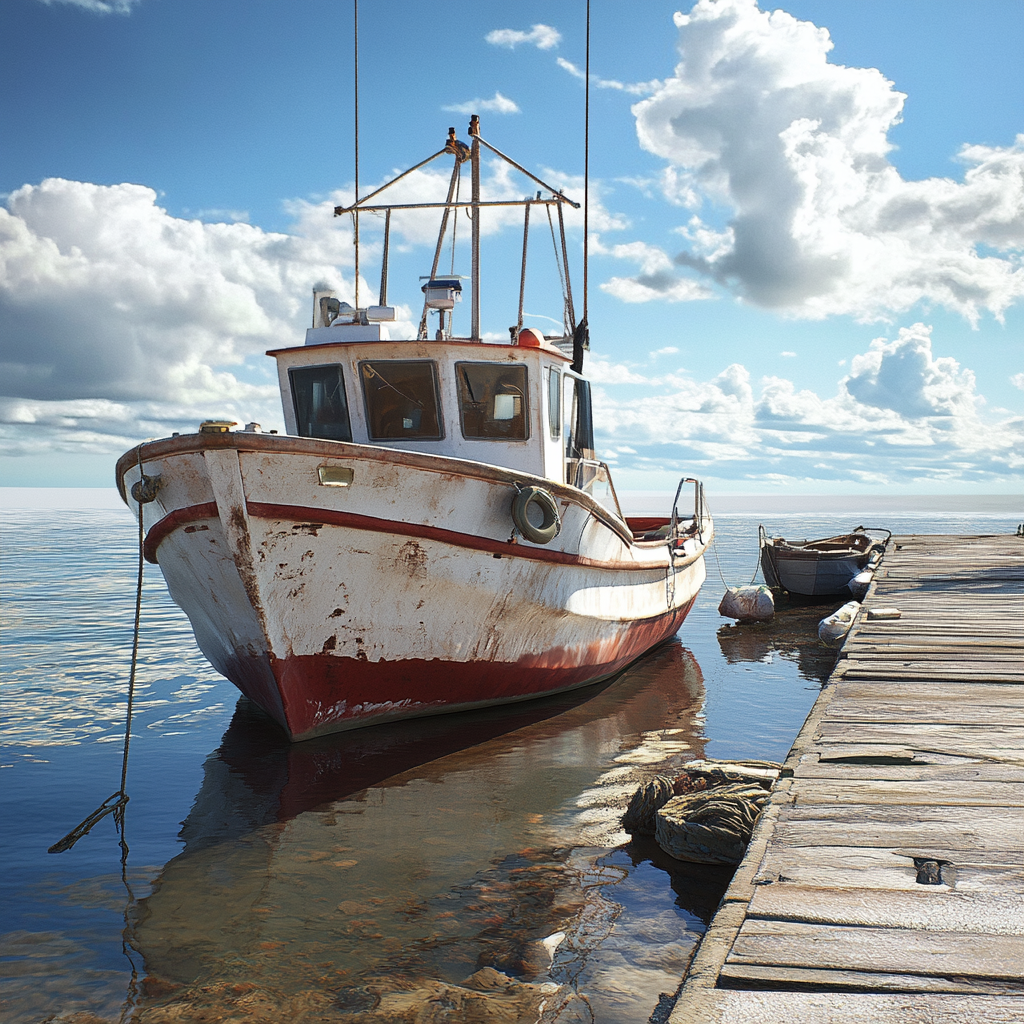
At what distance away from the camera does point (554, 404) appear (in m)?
8.49

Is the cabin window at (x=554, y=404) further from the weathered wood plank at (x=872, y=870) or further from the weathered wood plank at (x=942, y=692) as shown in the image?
the weathered wood plank at (x=872, y=870)

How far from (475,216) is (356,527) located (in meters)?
4.90

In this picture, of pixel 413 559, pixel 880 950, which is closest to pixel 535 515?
pixel 413 559

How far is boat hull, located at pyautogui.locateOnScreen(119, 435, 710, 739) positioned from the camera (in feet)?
19.7

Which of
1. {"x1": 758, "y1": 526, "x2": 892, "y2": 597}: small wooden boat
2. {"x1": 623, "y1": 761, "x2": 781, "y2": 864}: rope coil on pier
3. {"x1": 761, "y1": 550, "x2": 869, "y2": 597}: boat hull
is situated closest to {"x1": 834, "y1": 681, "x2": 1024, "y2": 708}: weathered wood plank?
{"x1": 623, "y1": 761, "x2": 781, "y2": 864}: rope coil on pier

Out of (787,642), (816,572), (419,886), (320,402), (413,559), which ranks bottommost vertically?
(787,642)

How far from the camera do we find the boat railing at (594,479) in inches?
364

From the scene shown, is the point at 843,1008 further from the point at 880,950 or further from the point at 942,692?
the point at 942,692

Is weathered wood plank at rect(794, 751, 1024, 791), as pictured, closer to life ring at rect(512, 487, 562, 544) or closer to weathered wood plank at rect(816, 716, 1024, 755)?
weathered wood plank at rect(816, 716, 1024, 755)

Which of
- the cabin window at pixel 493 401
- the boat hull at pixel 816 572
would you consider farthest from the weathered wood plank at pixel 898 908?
the boat hull at pixel 816 572

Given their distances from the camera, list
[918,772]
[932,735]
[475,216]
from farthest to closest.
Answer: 1. [475,216]
2. [932,735]
3. [918,772]

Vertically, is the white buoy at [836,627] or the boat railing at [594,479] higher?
the boat railing at [594,479]

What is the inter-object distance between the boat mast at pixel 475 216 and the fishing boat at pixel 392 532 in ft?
0.30

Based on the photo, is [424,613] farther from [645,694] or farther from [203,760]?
[645,694]
